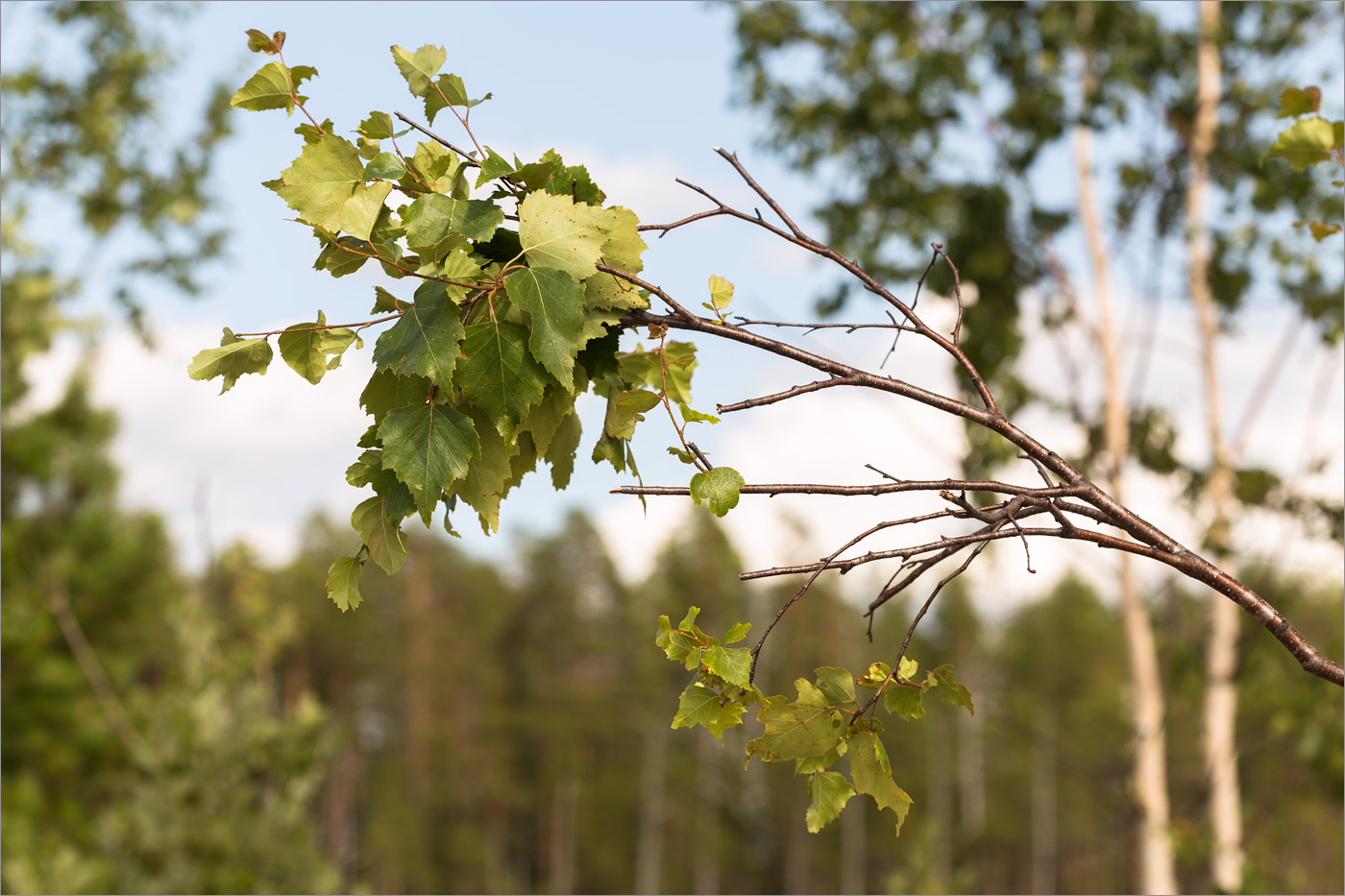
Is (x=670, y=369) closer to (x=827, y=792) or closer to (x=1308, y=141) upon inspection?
(x=827, y=792)

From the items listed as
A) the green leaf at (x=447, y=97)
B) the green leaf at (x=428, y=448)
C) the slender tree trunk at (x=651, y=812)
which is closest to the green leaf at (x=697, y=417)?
the green leaf at (x=428, y=448)

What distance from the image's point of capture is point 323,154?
1.09 m

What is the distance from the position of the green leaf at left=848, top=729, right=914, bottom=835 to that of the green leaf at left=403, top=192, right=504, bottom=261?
0.71 meters

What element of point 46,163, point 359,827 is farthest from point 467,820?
point 46,163

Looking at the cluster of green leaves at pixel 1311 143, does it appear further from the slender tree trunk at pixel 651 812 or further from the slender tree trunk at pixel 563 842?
the slender tree trunk at pixel 563 842

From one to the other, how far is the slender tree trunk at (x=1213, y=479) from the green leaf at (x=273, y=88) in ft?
19.6

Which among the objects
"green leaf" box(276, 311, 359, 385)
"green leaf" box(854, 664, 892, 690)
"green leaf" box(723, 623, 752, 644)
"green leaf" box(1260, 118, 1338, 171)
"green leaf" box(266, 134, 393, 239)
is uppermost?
"green leaf" box(1260, 118, 1338, 171)

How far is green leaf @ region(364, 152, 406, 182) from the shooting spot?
109cm

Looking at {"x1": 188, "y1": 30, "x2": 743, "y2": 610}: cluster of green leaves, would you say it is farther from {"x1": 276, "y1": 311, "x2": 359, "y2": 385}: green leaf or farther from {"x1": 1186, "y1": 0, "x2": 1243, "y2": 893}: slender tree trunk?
{"x1": 1186, "y1": 0, "x2": 1243, "y2": 893}: slender tree trunk

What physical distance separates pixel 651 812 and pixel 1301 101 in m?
34.1

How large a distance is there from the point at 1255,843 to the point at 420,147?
1024 cm

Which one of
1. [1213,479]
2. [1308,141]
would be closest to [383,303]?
[1308,141]

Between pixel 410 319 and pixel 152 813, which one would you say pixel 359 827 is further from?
pixel 410 319

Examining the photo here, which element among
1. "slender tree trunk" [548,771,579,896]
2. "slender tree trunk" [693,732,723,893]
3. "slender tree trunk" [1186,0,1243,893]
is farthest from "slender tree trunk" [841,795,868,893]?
"slender tree trunk" [1186,0,1243,893]
